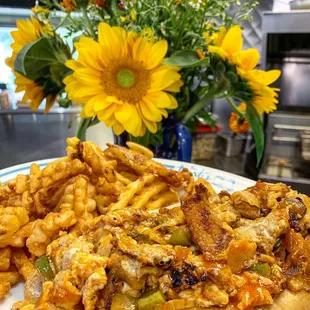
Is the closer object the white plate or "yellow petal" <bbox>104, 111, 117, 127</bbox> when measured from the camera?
"yellow petal" <bbox>104, 111, 117, 127</bbox>

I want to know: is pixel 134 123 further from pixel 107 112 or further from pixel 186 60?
pixel 186 60

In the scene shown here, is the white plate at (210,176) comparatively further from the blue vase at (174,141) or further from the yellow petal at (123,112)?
the yellow petal at (123,112)

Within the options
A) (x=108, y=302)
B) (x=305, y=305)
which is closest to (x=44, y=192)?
(x=108, y=302)

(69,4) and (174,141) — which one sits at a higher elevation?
(69,4)

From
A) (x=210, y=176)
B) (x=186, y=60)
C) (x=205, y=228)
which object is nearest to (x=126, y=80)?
(x=186, y=60)

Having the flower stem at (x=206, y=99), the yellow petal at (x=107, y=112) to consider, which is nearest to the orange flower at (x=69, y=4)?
the yellow petal at (x=107, y=112)

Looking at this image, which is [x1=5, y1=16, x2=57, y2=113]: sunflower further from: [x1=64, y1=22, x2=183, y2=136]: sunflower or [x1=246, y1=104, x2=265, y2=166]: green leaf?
[x1=246, y1=104, x2=265, y2=166]: green leaf

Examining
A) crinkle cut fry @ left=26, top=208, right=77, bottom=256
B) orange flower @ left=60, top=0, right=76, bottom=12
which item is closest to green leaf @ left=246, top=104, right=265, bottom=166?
orange flower @ left=60, top=0, right=76, bottom=12

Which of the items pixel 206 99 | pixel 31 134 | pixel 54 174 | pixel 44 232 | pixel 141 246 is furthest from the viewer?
pixel 31 134
